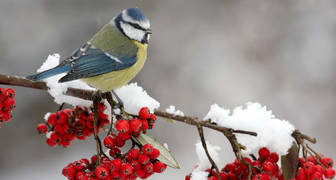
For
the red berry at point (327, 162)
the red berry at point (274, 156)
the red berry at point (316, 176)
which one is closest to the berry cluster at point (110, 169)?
the red berry at point (274, 156)

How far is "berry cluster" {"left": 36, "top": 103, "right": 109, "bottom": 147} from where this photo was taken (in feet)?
5.88

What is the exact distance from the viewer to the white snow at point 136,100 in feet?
5.26

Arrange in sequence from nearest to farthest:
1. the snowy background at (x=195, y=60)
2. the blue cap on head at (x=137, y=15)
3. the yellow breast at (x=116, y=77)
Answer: the blue cap on head at (x=137, y=15) < the yellow breast at (x=116, y=77) < the snowy background at (x=195, y=60)

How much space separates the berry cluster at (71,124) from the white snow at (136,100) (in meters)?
0.12

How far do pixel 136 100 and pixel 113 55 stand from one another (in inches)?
21.2

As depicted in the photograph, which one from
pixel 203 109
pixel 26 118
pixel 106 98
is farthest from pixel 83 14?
pixel 106 98

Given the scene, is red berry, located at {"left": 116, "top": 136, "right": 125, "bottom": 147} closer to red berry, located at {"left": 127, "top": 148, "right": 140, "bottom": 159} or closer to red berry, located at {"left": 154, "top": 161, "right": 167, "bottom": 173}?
red berry, located at {"left": 127, "top": 148, "right": 140, "bottom": 159}

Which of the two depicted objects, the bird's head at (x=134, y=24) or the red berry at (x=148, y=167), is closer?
the red berry at (x=148, y=167)

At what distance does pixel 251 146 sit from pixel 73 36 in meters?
3.62

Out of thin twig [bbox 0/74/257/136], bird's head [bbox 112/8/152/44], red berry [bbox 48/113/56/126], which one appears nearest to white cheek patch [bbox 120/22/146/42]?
bird's head [bbox 112/8/152/44]

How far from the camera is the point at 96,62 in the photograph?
6.67 ft

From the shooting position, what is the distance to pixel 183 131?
4562mm

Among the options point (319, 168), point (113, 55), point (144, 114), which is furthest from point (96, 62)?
point (319, 168)

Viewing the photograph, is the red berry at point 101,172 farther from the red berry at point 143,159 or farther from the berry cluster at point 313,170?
the berry cluster at point 313,170
